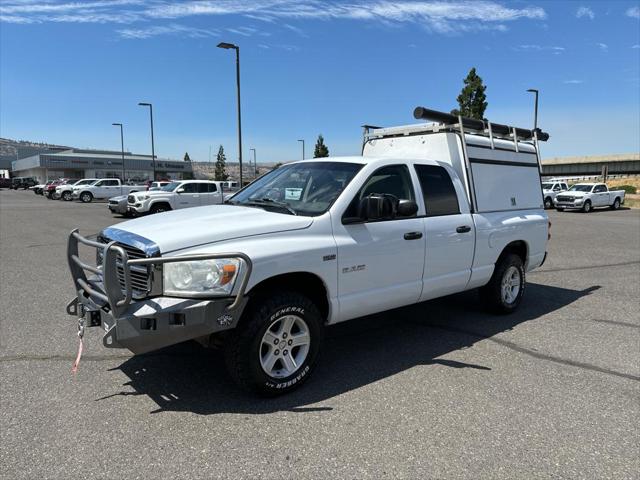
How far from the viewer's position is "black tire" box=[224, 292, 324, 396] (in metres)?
3.55

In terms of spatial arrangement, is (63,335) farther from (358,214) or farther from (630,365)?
(630,365)

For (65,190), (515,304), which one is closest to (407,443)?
(515,304)

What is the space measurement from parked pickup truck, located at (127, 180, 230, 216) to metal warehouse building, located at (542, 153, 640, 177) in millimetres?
79671

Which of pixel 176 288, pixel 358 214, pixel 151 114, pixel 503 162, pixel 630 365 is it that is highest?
pixel 151 114

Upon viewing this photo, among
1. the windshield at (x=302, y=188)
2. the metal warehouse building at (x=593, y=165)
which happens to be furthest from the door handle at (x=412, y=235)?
the metal warehouse building at (x=593, y=165)

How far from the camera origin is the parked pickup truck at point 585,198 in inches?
1140

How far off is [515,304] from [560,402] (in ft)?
8.82

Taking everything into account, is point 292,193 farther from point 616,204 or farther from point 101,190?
point 101,190

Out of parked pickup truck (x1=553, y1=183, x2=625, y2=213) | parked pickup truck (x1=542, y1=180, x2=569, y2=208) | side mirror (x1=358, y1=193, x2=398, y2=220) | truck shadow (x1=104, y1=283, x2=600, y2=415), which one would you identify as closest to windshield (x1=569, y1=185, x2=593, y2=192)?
parked pickup truck (x1=553, y1=183, x2=625, y2=213)

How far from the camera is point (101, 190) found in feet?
125

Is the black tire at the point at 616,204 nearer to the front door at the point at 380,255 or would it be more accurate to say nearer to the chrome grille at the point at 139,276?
the front door at the point at 380,255

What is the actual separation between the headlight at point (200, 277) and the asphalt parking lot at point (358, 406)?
3.05ft

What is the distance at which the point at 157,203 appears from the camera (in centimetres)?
2103

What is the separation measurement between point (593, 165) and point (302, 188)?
10020 cm
